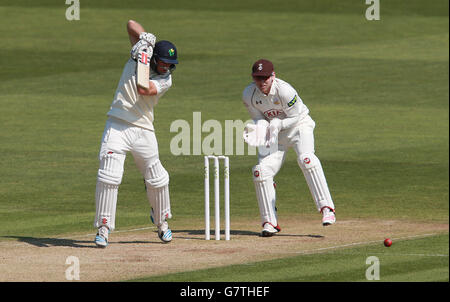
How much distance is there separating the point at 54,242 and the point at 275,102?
2.90 metres

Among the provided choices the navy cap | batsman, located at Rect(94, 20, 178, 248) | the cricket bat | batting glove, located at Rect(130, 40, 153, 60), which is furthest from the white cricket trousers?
the navy cap

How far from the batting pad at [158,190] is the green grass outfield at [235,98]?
53.0 inches

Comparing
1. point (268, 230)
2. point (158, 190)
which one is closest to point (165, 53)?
point (158, 190)

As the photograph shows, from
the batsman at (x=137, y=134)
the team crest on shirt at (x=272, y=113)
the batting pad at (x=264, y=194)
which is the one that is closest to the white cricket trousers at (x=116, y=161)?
the batsman at (x=137, y=134)

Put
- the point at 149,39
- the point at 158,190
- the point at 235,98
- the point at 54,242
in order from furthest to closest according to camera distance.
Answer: the point at 235,98 → the point at 54,242 → the point at 158,190 → the point at 149,39

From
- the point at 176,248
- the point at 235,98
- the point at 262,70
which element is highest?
the point at 235,98

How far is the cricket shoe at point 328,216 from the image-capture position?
12914 mm

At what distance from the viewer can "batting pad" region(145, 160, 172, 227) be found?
1237cm

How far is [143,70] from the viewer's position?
1200cm

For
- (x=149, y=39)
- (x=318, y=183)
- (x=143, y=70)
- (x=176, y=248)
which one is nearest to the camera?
(x=143, y=70)

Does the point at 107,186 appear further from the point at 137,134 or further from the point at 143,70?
the point at 143,70
